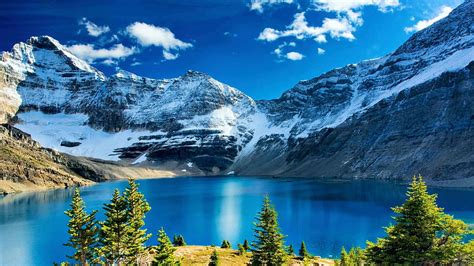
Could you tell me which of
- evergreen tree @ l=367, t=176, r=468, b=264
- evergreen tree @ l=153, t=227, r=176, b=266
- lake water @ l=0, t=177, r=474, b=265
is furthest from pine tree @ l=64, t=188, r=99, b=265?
lake water @ l=0, t=177, r=474, b=265

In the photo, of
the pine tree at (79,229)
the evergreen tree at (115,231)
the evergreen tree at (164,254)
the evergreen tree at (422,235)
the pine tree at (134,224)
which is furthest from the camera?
the pine tree at (134,224)

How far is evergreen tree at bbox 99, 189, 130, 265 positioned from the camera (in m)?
42.2

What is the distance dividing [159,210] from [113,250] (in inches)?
3714

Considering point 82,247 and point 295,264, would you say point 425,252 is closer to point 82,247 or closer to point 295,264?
point 295,264

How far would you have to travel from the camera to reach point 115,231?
140 feet

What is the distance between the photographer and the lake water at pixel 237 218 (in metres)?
80.4

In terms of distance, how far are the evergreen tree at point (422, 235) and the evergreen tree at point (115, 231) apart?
24362 millimetres

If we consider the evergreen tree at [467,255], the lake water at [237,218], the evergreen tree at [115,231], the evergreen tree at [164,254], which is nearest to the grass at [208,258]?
the evergreen tree at [115,231]

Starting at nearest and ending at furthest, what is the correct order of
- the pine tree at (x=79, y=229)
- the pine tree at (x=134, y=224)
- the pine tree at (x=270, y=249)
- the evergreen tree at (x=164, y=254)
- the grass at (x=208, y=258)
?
the evergreen tree at (x=164, y=254)
the pine tree at (x=270, y=249)
the pine tree at (x=79, y=229)
the pine tree at (x=134, y=224)
the grass at (x=208, y=258)

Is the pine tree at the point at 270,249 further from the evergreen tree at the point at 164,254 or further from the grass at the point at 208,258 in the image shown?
the evergreen tree at the point at 164,254

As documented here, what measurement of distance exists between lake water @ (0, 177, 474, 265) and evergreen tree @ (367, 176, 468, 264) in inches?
1538

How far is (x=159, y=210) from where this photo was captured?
136 metres

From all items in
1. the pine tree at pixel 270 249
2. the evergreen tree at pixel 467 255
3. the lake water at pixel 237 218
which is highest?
the evergreen tree at pixel 467 255

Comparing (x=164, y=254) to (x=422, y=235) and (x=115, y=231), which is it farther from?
(x=422, y=235)
